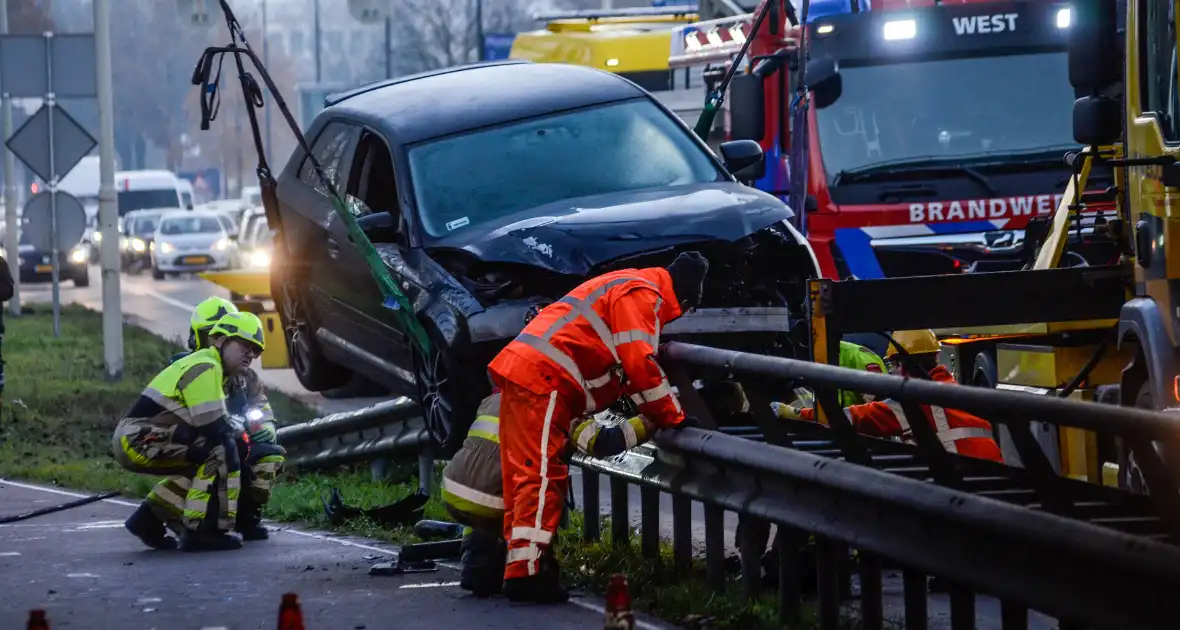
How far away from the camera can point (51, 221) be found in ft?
71.9

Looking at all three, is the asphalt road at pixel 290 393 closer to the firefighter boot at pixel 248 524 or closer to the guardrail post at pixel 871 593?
the firefighter boot at pixel 248 524

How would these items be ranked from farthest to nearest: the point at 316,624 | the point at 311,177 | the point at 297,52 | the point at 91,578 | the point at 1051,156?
the point at 297,52, the point at 1051,156, the point at 311,177, the point at 91,578, the point at 316,624

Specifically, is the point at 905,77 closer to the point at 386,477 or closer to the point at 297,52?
the point at 386,477

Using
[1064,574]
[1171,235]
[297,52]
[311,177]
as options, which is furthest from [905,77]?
[297,52]

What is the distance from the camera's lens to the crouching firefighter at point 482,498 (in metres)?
7.64

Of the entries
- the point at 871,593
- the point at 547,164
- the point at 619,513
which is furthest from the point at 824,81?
the point at 871,593

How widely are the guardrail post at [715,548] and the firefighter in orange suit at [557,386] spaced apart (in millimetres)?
341

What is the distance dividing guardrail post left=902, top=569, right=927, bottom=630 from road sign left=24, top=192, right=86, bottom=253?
16.8 m

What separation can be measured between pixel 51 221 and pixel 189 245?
27.6 m

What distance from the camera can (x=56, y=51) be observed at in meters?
20.5

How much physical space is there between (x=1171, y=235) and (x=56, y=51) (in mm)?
15044

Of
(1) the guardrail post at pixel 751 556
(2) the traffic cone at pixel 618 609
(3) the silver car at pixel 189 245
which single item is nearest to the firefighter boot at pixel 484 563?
(1) the guardrail post at pixel 751 556

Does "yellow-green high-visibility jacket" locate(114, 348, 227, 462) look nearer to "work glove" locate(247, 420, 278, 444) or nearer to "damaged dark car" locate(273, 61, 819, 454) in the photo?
"work glove" locate(247, 420, 278, 444)

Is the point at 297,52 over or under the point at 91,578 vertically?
over
